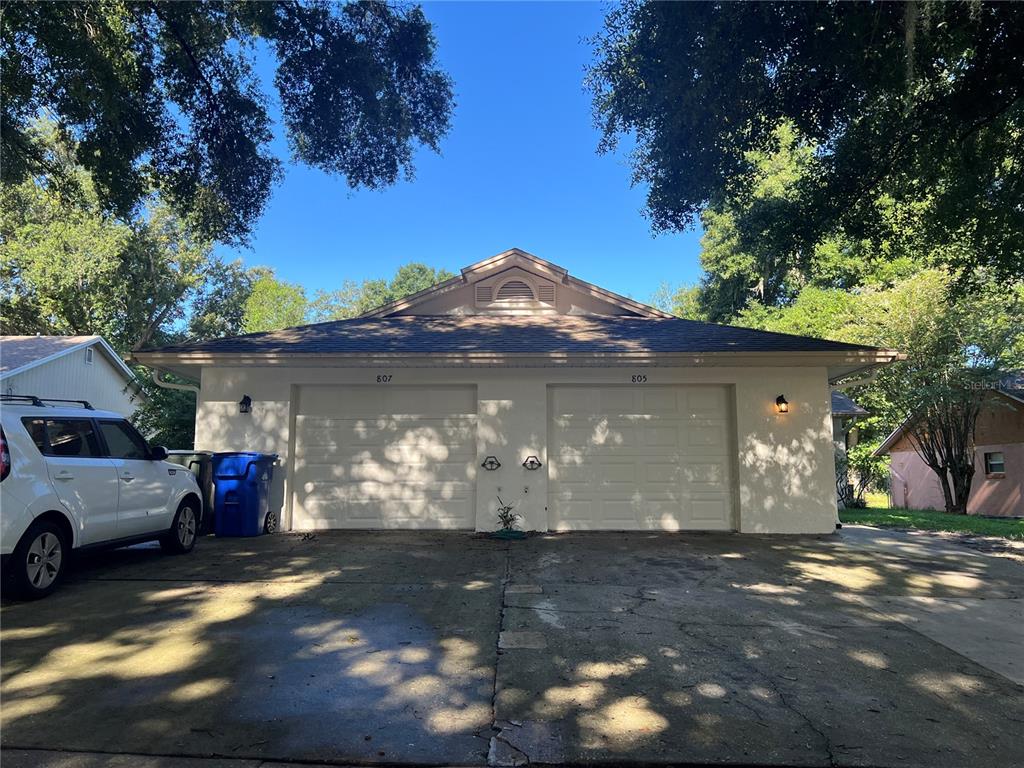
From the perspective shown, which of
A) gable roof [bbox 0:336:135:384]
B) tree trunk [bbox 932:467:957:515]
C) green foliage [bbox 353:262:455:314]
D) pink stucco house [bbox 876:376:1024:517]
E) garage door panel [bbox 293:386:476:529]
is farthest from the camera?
green foliage [bbox 353:262:455:314]

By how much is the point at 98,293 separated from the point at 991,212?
95.1 feet

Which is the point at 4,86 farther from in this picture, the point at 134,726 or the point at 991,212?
the point at 991,212

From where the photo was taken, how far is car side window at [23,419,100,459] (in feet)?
16.3

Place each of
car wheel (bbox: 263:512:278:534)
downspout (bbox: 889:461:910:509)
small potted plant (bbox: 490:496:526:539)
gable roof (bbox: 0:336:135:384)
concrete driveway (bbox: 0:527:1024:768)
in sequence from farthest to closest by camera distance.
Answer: downspout (bbox: 889:461:910:509) < gable roof (bbox: 0:336:135:384) < small potted plant (bbox: 490:496:526:539) < car wheel (bbox: 263:512:278:534) < concrete driveway (bbox: 0:527:1024:768)

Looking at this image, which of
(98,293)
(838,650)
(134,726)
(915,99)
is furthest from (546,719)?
(98,293)

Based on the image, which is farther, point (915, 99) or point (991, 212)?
point (991, 212)

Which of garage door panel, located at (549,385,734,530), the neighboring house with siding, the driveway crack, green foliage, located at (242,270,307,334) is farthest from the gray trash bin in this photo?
green foliage, located at (242,270,307,334)

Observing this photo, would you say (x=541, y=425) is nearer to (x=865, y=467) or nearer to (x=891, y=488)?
(x=865, y=467)

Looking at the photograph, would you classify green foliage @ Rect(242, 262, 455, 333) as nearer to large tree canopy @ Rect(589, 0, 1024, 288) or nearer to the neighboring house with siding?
the neighboring house with siding

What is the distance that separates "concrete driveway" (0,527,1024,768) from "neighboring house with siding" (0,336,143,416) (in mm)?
14938

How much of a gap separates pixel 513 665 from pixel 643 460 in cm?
570

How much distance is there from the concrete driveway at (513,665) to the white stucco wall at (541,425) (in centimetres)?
237

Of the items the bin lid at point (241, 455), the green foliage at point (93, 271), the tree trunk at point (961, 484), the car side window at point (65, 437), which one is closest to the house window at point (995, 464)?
the tree trunk at point (961, 484)

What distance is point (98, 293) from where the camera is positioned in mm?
24859
